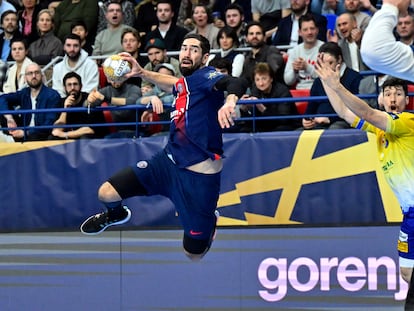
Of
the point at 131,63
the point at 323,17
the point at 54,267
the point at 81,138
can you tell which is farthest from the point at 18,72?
the point at 131,63

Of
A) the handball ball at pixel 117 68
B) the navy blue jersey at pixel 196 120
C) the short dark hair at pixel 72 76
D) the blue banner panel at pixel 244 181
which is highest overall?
the handball ball at pixel 117 68

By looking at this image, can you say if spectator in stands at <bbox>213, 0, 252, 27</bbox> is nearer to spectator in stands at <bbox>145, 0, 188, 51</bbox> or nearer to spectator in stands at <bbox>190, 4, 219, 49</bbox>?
spectator in stands at <bbox>190, 4, 219, 49</bbox>

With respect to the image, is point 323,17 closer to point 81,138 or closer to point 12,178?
point 81,138

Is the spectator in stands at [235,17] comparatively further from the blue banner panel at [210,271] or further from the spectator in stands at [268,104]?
the blue banner panel at [210,271]

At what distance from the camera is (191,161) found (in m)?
9.18

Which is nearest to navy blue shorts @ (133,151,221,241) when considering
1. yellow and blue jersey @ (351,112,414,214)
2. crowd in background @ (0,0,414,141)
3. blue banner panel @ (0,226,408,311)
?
yellow and blue jersey @ (351,112,414,214)

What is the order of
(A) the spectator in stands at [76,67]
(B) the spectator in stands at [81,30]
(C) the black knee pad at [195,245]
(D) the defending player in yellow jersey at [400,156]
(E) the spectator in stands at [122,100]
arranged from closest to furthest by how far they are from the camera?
(D) the defending player in yellow jersey at [400,156]
(C) the black knee pad at [195,245]
(E) the spectator in stands at [122,100]
(A) the spectator in stands at [76,67]
(B) the spectator in stands at [81,30]

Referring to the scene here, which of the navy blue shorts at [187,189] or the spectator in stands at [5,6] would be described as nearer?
the navy blue shorts at [187,189]

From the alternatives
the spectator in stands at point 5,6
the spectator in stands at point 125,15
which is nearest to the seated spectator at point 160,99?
the spectator in stands at point 125,15

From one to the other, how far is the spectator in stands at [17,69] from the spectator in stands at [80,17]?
119 centimetres

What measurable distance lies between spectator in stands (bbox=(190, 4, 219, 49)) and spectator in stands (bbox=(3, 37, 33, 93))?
257 centimetres

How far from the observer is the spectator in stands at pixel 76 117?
13148 millimetres

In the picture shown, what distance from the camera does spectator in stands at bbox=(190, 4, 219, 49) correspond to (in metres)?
14.6

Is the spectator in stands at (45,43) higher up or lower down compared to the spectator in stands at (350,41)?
lower down
